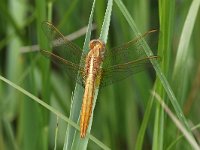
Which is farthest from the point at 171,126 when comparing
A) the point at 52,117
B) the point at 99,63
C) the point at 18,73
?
the point at 18,73

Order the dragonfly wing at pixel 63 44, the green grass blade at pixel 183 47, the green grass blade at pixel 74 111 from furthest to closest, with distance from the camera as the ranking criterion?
1. the dragonfly wing at pixel 63 44
2. the green grass blade at pixel 183 47
3. the green grass blade at pixel 74 111

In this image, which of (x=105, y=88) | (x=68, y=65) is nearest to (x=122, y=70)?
(x=68, y=65)

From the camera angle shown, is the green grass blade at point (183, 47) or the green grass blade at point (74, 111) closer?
the green grass blade at point (74, 111)

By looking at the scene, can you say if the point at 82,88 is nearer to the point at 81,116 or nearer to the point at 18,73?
the point at 81,116

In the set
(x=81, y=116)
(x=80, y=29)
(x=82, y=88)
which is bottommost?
(x=81, y=116)

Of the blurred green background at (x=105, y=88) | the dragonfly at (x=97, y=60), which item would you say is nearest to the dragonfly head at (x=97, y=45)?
the dragonfly at (x=97, y=60)

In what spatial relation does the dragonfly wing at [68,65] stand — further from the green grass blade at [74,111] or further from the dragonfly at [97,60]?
the green grass blade at [74,111]

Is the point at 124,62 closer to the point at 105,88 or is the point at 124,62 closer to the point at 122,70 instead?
the point at 122,70

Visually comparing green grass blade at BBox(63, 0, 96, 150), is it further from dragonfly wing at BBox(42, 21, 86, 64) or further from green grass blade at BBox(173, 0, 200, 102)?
green grass blade at BBox(173, 0, 200, 102)
